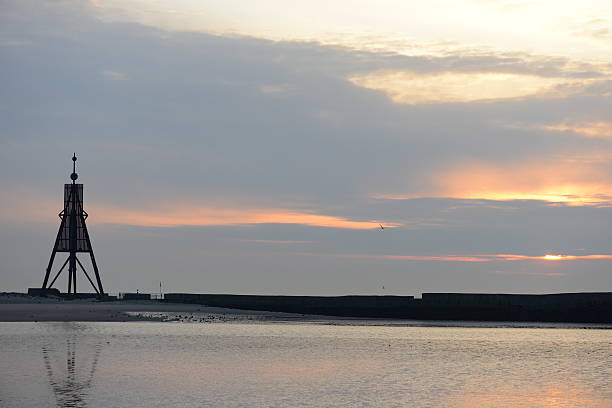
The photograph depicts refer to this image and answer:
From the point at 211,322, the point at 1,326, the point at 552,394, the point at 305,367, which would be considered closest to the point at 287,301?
the point at 211,322

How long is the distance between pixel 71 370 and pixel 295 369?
8.87 metres

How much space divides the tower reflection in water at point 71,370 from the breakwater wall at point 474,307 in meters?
43.1

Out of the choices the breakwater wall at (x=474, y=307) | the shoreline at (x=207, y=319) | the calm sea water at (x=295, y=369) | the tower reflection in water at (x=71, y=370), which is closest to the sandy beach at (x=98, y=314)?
the shoreline at (x=207, y=319)

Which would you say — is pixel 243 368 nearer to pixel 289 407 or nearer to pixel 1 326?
pixel 289 407

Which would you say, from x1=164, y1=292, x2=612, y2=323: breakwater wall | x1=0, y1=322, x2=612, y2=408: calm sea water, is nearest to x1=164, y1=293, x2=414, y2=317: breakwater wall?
x1=164, y1=292, x2=612, y2=323: breakwater wall

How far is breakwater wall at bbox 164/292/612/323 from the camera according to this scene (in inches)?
3039

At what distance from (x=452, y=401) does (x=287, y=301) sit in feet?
267

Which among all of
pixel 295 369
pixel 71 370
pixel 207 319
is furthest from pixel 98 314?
pixel 295 369

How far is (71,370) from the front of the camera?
35125 millimetres

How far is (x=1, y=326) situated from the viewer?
197ft

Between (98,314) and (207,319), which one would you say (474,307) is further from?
(98,314)

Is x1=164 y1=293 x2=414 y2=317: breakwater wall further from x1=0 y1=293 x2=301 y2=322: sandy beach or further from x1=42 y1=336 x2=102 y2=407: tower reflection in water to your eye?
x1=42 y1=336 x2=102 y2=407: tower reflection in water

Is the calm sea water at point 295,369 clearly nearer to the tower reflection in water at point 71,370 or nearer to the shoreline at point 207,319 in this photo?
the tower reflection in water at point 71,370

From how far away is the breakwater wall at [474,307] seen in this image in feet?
253
